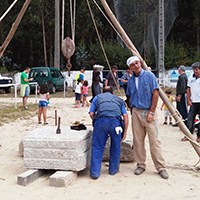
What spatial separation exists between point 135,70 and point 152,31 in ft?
70.5

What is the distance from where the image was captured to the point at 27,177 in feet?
14.7

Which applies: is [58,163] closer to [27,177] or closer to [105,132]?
[27,177]

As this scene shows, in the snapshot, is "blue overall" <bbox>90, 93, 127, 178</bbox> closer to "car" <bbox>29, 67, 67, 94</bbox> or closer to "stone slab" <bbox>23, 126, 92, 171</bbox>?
"stone slab" <bbox>23, 126, 92, 171</bbox>

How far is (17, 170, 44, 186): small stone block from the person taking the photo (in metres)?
4.46

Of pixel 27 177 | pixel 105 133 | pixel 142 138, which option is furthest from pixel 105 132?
pixel 27 177

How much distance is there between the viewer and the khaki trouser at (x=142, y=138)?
4879 millimetres

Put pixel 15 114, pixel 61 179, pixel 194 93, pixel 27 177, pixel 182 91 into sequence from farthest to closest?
pixel 15 114, pixel 182 91, pixel 194 93, pixel 27 177, pixel 61 179

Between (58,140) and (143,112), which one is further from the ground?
(143,112)

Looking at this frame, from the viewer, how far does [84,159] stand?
4797 millimetres

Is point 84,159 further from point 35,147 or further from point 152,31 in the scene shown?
point 152,31

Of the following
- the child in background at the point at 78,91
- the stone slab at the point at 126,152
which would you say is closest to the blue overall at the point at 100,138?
the stone slab at the point at 126,152

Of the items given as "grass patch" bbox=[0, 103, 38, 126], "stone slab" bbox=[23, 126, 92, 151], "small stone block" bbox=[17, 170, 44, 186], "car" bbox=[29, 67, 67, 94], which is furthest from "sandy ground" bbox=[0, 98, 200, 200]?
"car" bbox=[29, 67, 67, 94]

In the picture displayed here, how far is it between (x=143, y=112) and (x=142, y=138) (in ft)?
1.44

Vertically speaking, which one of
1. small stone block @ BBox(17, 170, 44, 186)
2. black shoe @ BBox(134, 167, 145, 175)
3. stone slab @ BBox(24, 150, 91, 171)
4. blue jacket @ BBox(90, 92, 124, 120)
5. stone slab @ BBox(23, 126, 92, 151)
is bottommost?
black shoe @ BBox(134, 167, 145, 175)
